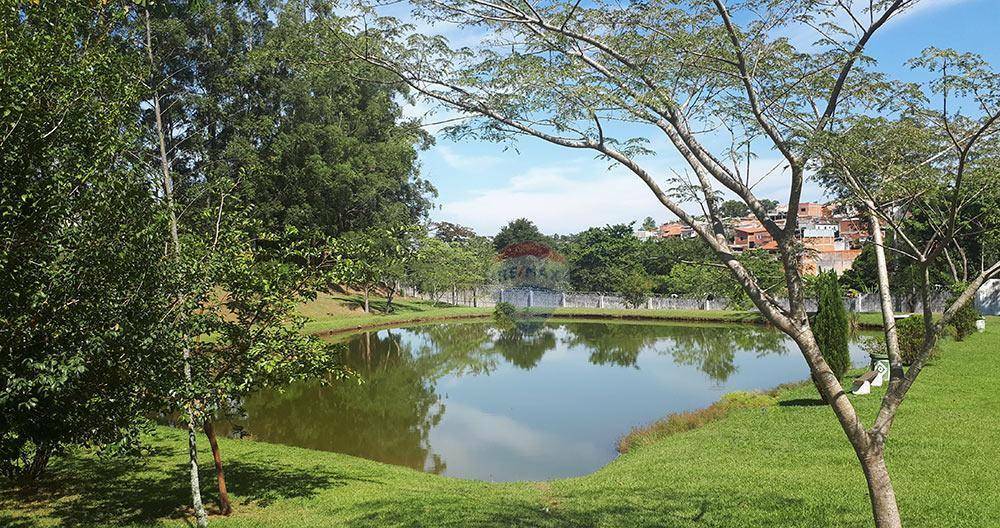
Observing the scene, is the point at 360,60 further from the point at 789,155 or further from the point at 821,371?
the point at 821,371

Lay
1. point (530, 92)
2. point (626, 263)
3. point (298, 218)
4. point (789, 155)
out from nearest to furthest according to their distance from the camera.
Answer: point (789, 155) < point (530, 92) < point (298, 218) < point (626, 263)

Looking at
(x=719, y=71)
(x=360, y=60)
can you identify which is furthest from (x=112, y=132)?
(x=719, y=71)

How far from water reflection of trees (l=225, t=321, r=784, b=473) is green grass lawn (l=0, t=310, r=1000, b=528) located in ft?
5.76

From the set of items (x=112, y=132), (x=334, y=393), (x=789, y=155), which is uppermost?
(x=112, y=132)

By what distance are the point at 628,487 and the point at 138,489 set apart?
5267mm

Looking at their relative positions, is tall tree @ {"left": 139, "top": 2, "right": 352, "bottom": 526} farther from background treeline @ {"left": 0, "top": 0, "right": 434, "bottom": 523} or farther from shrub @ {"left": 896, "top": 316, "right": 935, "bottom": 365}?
shrub @ {"left": 896, "top": 316, "right": 935, "bottom": 365}

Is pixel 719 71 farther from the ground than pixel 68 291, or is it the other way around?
pixel 719 71

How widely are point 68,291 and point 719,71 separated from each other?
4524 millimetres

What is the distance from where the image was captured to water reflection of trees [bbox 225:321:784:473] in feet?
38.9

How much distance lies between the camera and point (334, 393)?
51.2 feet

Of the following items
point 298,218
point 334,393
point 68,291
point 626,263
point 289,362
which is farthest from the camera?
point 626,263

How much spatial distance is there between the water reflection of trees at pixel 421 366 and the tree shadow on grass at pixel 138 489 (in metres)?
1.63

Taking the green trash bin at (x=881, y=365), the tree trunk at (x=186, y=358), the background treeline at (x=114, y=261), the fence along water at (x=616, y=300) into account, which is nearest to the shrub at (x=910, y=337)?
the green trash bin at (x=881, y=365)

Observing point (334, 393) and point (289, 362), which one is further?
point (334, 393)
